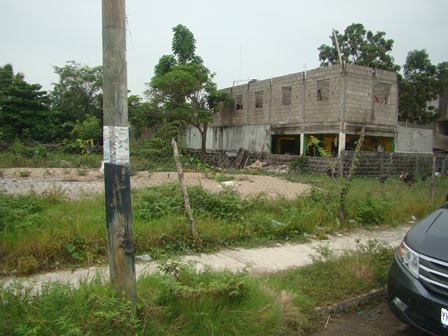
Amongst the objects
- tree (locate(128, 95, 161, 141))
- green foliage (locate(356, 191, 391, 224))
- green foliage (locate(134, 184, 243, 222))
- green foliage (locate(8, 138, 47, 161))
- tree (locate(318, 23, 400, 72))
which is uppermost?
tree (locate(318, 23, 400, 72))

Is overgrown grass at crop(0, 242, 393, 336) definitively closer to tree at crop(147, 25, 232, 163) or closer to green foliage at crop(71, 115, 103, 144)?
tree at crop(147, 25, 232, 163)

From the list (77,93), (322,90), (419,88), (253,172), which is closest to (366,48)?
(419,88)

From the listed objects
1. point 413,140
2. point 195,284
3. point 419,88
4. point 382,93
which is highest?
point 419,88

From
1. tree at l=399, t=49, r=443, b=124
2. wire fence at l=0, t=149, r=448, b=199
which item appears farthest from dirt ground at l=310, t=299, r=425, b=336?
tree at l=399, t=49, r=443, b=124

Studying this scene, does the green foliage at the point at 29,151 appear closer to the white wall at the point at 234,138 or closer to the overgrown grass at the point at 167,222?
the overgrown grass at the point at 167,222

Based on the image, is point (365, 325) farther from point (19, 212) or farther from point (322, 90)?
point (322, 90)

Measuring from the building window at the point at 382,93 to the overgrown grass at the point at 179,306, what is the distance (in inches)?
807

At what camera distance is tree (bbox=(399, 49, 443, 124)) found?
93.3ft

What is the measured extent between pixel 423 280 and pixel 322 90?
66.7ft

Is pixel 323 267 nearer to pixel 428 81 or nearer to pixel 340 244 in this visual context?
pixel 340 244

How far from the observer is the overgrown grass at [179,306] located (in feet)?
8.04

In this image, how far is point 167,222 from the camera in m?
5.05

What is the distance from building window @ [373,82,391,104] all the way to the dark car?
20.5 metres

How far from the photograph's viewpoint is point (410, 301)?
2.87 metres
